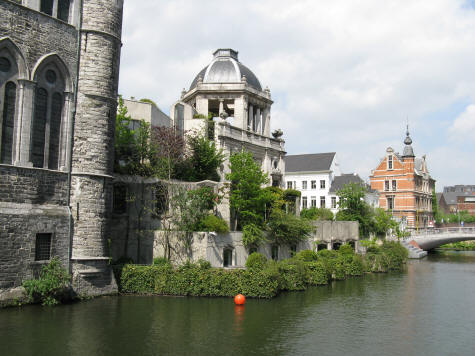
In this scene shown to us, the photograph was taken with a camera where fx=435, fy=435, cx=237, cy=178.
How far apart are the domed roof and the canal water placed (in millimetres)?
24307

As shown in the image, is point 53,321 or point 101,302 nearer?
point 53,321

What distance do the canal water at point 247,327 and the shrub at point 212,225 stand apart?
202 inches

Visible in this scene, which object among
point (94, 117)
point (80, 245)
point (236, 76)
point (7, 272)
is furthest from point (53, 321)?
point (236, 76)

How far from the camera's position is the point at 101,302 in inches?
840

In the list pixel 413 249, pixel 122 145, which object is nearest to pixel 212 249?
pixel 122 145

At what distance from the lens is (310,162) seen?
68.9 meters

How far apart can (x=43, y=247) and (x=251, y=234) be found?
13.7 meters

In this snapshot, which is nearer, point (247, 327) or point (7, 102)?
point (247, 327)

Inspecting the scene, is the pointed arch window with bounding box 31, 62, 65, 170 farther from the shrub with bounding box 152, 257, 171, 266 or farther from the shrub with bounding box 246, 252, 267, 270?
the shrub with bounding box 246, 252, 267, 270

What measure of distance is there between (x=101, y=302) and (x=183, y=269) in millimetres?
4864

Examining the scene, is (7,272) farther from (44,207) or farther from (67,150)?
(67,150)

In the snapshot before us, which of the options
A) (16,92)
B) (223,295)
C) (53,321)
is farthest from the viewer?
(223,295)

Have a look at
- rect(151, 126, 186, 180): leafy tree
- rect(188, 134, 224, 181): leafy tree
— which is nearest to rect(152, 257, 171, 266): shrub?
rect(151, 126, 186, 180): leafy tree

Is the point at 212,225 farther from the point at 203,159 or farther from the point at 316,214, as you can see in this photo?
the point at 316,214
